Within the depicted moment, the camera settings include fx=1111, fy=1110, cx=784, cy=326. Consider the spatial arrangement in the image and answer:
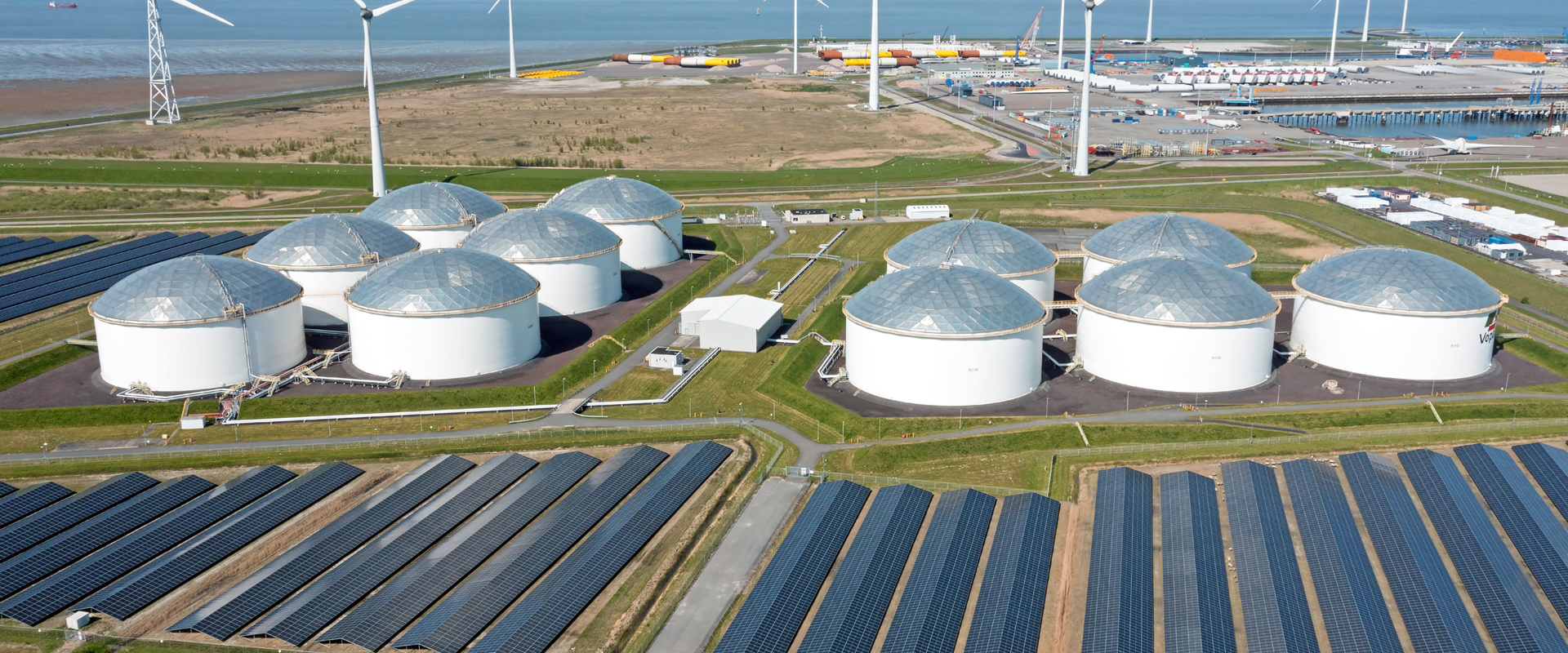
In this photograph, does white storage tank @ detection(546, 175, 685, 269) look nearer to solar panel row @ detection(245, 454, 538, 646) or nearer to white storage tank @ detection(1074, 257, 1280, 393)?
solar panel row @ detection(245, 454, 538, 646)

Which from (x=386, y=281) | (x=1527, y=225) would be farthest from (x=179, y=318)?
(x=1527, y=225)

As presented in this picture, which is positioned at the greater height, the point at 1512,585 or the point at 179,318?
the point at 179,318

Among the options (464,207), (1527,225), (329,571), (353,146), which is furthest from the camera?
(353,146)

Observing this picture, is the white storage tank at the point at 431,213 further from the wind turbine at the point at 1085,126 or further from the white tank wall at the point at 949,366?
the wind turbine at the point at 1085,126

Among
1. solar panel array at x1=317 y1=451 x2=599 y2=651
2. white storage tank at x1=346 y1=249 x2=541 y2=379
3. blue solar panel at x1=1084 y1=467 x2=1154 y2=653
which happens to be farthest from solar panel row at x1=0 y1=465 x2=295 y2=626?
blue solar panel at x1=1084 y1=467 x2=1154 y2=653

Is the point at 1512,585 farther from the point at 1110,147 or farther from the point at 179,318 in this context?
the point at 1110,147

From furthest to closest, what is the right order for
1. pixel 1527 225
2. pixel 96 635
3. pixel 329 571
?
pixel 1527 225
pixel 329 571
pixel 96 635

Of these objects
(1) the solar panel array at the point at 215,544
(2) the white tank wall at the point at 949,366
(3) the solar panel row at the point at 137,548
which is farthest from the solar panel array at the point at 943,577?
(3) the solar panel row at the point at 137,548

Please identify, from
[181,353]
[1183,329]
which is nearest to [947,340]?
[1183,329]
